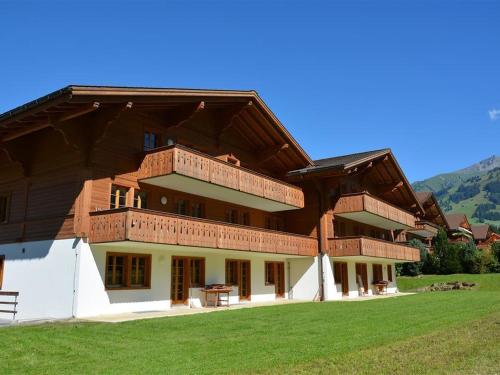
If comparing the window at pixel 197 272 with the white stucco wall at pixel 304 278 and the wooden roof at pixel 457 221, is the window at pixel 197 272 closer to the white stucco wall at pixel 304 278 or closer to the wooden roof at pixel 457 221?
the white stucco wall at pixel 304 278

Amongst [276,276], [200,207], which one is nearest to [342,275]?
[276,276]

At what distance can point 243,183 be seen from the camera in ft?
70.9

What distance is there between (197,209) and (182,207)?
1.05m

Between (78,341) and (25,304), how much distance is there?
795cm

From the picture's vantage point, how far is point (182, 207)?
2077 cm

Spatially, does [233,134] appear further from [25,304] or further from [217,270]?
[25,304]

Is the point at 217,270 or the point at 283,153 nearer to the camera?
the point at 217,270

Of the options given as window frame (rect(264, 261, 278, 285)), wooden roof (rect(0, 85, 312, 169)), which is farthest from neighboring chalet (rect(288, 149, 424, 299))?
window frame (rect(264, 261, 278, 285))

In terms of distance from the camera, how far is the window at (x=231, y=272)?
23.1m

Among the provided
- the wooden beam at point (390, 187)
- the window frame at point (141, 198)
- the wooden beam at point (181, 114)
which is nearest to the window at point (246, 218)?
the wooden beam at point (181, 114)

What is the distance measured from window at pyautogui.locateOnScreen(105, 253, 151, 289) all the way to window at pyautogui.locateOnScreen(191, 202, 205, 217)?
3.45 m

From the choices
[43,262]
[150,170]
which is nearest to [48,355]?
[43,262]

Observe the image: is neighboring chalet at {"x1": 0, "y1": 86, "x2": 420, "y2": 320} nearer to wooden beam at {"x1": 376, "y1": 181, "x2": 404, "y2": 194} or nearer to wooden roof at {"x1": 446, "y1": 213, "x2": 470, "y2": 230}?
wooden beam at {"x1": 376, "y1": 181, "x2": 404, "y2": 194}

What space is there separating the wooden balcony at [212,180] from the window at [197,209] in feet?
1.74
